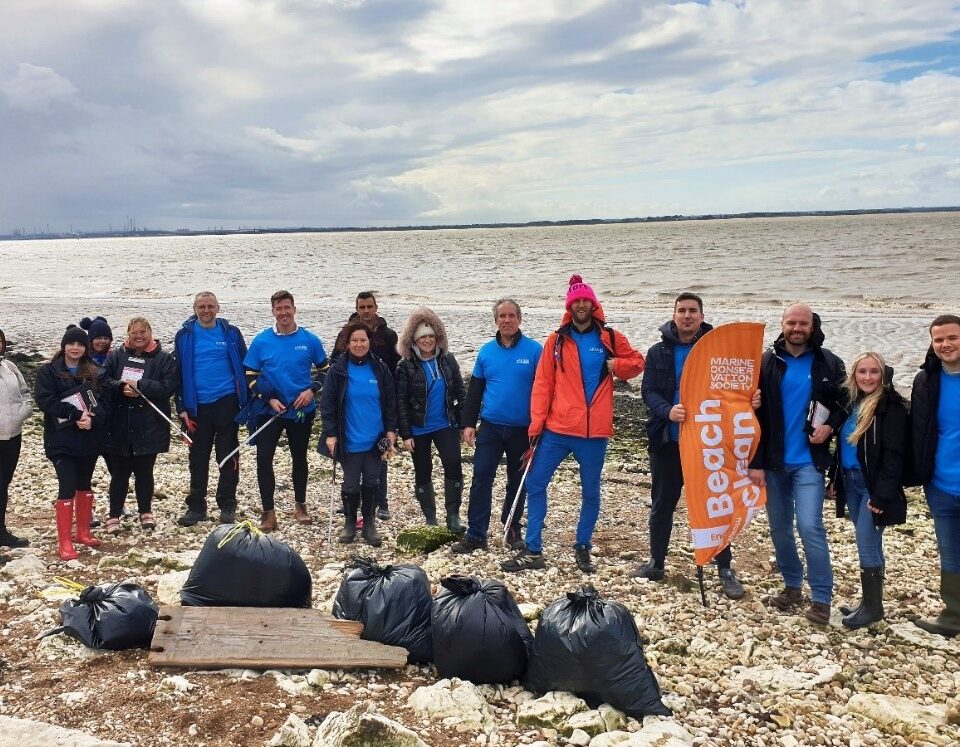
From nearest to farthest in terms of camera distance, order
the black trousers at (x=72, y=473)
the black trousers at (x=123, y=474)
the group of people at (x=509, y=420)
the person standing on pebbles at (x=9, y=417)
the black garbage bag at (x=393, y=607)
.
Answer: the black garbage bag at (x=393, y=607)
the group of people at (x=509, y=420)
the person standing on pebbles at (x=9, y=417)
the black trousers at (x=72, y=473)
the black trousers at (x=123, y=474)

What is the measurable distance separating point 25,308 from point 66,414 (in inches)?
1118

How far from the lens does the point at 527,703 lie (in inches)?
175

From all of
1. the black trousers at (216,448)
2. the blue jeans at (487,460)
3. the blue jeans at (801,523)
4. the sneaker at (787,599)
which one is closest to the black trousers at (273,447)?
the black trousers at (216,448)

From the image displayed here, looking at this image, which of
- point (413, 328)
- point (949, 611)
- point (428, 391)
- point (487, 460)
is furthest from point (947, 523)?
point (413, 328)

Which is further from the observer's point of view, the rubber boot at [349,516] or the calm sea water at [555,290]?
the calm sea water at [555,290]

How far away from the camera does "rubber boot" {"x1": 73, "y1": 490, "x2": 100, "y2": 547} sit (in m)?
7.32

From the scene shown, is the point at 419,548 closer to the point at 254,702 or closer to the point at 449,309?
the point at 254,702

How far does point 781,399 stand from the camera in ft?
19.3

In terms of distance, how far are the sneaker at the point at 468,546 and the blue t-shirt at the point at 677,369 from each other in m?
2.09

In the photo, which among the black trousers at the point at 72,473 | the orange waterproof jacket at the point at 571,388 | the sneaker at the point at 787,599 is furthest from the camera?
the black trousers at the point at 72,473

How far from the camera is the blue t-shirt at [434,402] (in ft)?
25.5

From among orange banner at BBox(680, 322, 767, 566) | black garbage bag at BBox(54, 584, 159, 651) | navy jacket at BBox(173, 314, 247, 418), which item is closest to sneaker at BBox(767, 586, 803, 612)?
orange banner at BBox(680, 322, 767, 566)

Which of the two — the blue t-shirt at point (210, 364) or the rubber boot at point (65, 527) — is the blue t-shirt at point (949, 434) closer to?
the blue t-shirt at point (210, 364)

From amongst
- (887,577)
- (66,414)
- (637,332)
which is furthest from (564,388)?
(637,332)
